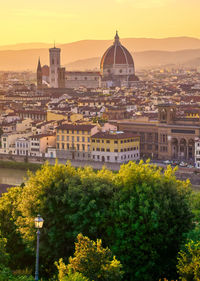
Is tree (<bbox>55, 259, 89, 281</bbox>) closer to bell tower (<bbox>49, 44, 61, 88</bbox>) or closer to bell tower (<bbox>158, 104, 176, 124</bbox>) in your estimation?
bell tower (<bbox>158, 104, 176, 124</bbox>)

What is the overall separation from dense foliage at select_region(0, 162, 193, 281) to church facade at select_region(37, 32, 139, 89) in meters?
81.4

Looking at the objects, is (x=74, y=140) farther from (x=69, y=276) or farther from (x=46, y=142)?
(x=69, y=276)

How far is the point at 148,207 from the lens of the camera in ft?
44.2

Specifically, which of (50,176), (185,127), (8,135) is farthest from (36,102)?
(50,176)

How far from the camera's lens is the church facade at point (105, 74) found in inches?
3829

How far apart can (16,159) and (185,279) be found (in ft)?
88.1

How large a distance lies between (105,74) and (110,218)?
290 feet

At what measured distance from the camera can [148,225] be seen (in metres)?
13.4

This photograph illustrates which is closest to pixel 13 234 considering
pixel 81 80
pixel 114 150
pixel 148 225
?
pixel 148 225

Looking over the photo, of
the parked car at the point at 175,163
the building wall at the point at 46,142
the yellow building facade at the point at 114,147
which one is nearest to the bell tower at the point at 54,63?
the building wall at the point at 46,142

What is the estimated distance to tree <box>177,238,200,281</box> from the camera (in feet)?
36.7

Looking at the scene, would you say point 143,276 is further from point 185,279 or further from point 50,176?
point 50,176

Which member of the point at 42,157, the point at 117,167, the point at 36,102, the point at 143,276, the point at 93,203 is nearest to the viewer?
the point at 143,276

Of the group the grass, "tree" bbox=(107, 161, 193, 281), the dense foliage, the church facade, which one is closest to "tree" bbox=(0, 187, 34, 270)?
the dense foliage
